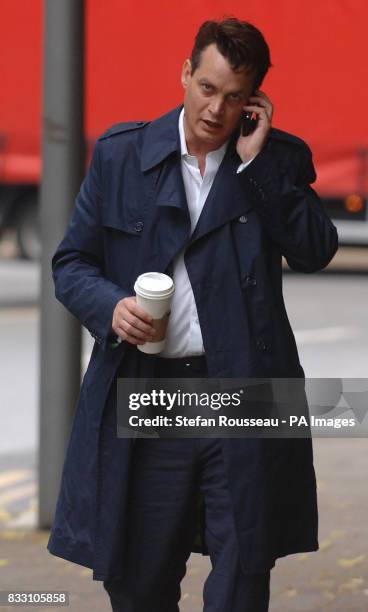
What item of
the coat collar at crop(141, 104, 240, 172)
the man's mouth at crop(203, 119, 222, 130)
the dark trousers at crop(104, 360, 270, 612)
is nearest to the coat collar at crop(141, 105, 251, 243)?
the coat collar at crop(141, 104, 240, 172)

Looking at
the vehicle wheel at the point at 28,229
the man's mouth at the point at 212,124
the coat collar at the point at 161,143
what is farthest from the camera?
the vehicle wheel at the point at 28,229

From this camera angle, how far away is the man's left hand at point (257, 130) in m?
3.71

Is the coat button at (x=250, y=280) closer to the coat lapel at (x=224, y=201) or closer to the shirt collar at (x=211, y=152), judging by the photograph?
the coat lapel at (x=224, y=201)

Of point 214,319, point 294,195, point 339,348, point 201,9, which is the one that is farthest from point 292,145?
point 201,9

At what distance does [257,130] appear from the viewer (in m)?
3.74

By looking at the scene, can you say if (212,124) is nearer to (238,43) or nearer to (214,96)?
(214,96)

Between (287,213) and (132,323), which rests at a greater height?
(287,213)

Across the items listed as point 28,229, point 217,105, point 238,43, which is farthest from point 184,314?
point 28,229

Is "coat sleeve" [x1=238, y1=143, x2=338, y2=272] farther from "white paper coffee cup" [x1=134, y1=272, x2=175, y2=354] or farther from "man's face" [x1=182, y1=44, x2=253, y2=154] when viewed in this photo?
"white paper coffee cup" [x1=134, y1=272, x2=175, y2=354]

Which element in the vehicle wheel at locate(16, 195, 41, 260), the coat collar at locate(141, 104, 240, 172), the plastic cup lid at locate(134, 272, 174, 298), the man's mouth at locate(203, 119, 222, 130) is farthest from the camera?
the vehicle wheel at locate(16, 195, 41, 260)

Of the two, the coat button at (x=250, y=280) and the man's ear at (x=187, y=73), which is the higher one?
the man's ear at (x=187, y=73)

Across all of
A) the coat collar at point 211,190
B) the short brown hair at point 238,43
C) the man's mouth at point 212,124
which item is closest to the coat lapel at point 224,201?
the coat collar at point 211,190

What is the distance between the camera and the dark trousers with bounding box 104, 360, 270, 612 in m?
3.85

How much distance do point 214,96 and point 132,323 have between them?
56 cm
